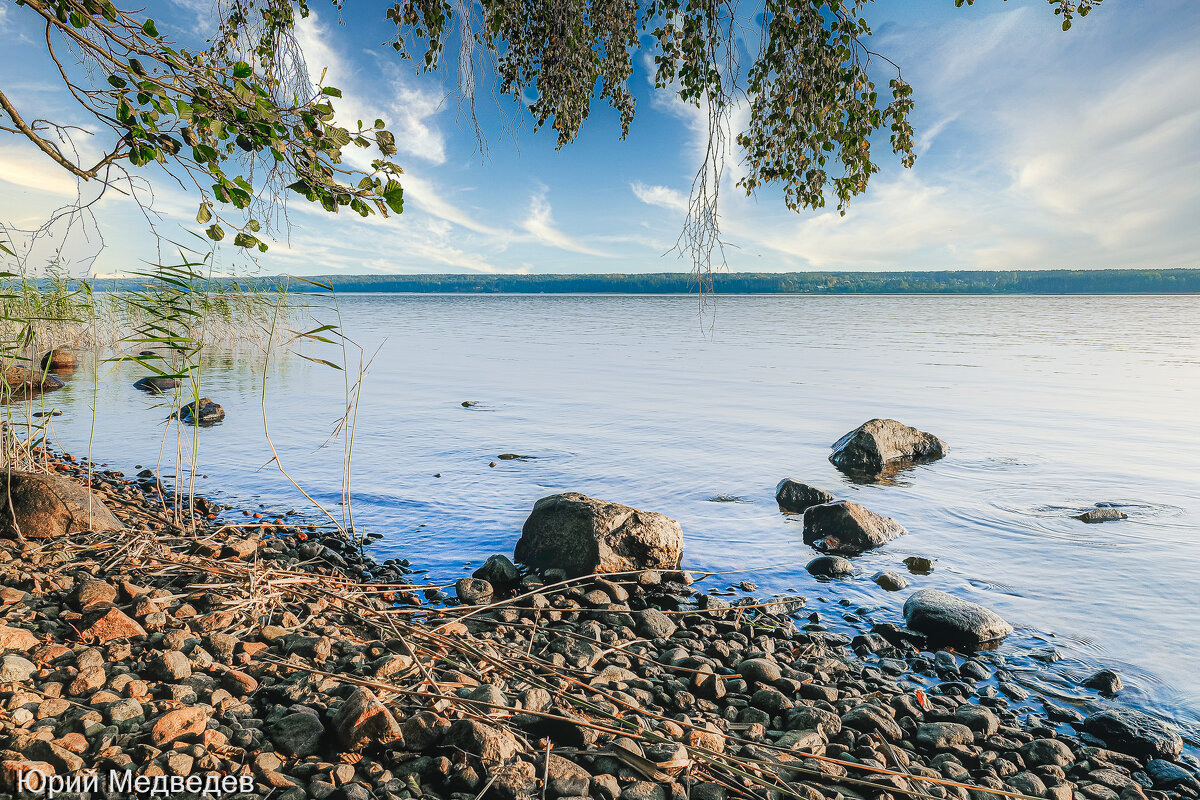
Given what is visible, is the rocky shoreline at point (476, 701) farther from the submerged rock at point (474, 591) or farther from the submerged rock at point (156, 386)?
the submerged rock at point (156, 386)

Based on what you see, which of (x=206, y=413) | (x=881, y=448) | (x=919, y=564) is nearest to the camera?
(x=919, y=564)

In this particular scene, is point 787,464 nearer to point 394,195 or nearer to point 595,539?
point 595,539

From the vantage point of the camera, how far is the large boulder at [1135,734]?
12.8 feet

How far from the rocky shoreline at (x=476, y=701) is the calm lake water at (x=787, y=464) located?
0.98 meters

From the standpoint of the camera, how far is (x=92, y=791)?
90.1 inches

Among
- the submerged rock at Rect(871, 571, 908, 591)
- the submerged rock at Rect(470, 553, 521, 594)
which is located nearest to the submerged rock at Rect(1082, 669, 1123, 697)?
the submerged rock at Rect(871, 571, 908, 591)

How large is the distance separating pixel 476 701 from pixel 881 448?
922cm

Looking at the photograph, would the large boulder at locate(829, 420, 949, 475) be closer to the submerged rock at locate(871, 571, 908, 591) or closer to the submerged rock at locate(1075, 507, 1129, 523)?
the submerged rock at locate(1075, 507, 1129, 523)

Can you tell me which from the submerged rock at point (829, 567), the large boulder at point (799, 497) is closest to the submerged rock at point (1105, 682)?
the submerged rock at point (829, 567)

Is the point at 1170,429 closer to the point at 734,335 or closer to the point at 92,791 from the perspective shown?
the point at 92,791

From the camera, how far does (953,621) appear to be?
16.9 feet

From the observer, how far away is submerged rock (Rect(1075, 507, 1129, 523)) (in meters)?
8.31

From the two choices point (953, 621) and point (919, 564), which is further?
point (919, 564)

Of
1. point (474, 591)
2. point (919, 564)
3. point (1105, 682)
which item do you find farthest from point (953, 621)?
point (474, 591)
